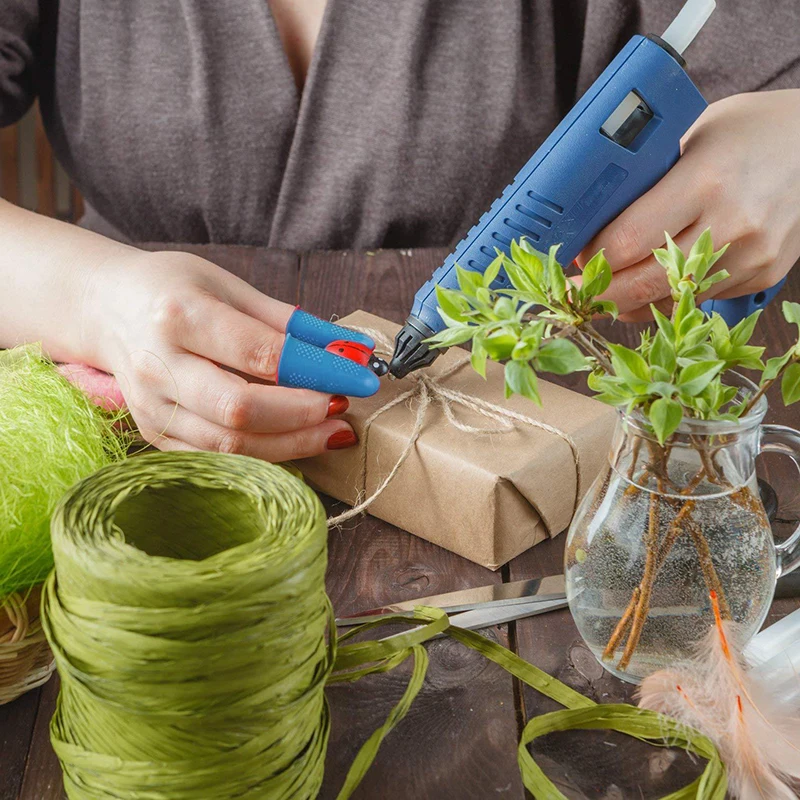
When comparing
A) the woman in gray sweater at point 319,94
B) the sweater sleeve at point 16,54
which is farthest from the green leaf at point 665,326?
the sweater sleeve at point 16,54

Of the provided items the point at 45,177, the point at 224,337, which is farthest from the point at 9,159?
the point at 224,337

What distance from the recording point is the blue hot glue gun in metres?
0.58

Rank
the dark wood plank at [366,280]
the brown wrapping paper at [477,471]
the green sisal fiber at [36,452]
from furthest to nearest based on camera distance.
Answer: the dark wood plank at [366,280] < the brown wrapping paper at [477,471] < the green sisal fiber at [36,452]

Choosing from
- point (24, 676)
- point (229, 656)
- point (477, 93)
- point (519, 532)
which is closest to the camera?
point (229, 656)

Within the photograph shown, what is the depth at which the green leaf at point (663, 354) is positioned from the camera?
0.37 meters

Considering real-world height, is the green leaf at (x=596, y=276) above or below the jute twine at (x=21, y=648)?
above

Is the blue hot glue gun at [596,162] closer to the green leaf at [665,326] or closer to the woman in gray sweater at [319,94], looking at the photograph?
the green leaf at [665,326]

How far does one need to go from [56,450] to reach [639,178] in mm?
398

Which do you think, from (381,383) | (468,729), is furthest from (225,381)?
(468,729)

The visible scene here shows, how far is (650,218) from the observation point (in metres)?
0.63

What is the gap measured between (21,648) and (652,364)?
0.98ft

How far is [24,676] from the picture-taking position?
446 mm

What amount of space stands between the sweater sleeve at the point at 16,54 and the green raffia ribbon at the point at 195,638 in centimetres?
77

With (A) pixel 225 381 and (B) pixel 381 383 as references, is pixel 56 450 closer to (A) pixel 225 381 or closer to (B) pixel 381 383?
(A) pixel 225 381
